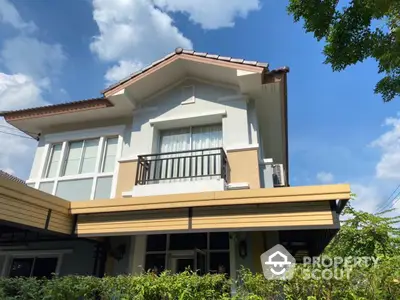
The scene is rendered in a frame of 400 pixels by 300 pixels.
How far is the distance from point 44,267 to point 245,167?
6.38 meters

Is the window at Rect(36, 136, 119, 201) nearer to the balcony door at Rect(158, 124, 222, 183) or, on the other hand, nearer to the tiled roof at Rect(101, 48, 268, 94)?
the balcony door at Rect(158, 124, 222, 183)

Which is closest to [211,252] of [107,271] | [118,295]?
[107,271]

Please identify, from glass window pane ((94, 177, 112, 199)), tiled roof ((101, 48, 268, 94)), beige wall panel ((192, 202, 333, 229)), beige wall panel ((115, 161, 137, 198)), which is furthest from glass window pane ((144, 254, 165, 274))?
tiled roof ((101, 48, 268, 94))

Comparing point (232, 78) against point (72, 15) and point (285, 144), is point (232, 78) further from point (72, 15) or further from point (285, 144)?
point (72, 15)

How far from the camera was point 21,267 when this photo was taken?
8.76 metres

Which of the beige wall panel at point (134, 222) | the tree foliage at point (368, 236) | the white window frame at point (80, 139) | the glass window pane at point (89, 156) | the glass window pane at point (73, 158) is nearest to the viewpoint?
the beige wall panel at point (134, 222)

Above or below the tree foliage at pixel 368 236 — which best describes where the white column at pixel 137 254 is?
below

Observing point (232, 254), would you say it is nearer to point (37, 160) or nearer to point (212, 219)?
point (212, 219)

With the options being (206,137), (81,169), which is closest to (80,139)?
(81,169)

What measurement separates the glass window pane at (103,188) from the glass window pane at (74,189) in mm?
266

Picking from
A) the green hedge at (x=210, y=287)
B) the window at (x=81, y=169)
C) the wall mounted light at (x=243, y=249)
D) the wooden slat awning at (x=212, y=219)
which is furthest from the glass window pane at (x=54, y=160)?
the wall mounted light at (x=243, y=249)

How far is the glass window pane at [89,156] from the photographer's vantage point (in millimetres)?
9398

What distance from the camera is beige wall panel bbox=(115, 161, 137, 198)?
27.6 feet

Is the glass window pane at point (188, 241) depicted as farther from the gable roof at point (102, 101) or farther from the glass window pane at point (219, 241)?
the gable roof at point (102, 101)
